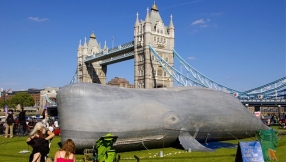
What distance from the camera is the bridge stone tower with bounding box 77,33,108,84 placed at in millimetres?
99875

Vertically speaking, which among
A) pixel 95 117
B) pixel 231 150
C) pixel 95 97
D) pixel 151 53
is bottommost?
pixel 231 150

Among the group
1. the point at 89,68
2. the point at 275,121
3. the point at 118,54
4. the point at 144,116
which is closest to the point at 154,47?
the point at 118,54

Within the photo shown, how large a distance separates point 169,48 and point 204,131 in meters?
62.4

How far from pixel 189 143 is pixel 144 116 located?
2.54 meters

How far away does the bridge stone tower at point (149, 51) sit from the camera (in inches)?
2808

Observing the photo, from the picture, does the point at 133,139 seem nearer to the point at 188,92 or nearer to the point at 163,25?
the point at 188,92

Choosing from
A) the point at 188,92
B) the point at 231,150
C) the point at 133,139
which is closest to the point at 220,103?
the point at 188,92

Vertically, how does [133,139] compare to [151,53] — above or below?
below

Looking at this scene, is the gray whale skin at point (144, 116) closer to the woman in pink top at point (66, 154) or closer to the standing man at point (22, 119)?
the woman in pink top at point (66, 154)

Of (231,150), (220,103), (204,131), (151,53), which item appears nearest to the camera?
(231,150)

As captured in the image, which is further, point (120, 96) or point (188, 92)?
point (188, 92)

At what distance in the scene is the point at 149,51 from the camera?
236 feet

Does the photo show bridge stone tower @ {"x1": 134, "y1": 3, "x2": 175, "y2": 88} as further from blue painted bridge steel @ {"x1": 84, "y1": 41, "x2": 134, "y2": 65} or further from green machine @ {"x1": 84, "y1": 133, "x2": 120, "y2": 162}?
green machine @ {"x1": 84, "y1": 133, "x2": 120, "y2": 162}

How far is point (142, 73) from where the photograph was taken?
7338 centimetres
